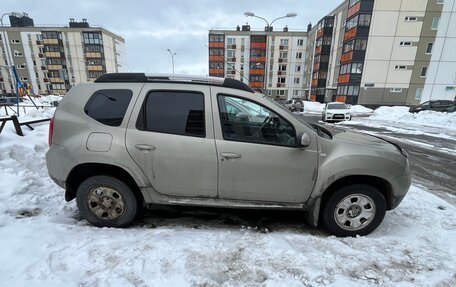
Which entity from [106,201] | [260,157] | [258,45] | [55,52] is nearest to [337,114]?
[260,157]

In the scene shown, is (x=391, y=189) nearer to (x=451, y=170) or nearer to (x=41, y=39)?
(x=451, y=170)

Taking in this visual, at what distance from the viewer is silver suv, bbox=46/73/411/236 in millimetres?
2828

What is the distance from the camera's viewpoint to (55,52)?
56188mm

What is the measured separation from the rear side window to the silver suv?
1cm

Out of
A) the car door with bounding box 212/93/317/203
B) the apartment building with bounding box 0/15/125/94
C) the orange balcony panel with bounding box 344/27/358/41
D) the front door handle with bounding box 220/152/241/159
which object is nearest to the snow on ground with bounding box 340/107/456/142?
the car door with bounding box 212/93/317/203

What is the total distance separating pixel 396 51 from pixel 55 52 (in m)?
69.8

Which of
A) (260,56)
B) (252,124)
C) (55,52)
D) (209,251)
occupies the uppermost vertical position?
(55,52)

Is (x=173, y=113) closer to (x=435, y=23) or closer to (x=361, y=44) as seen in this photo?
(x=361, y=44)

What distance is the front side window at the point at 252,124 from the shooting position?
2.85 m

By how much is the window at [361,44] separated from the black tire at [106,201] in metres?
39.0

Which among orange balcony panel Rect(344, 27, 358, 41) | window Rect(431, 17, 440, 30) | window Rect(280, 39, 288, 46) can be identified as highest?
window Rect(280, 39, 288, 46)

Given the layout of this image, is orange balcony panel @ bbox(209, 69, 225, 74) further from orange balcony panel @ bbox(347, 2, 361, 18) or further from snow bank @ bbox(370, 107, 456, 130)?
snow bank @ bbox(370, 107, 456, 130)

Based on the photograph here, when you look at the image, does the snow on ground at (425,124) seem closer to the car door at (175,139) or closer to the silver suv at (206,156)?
the silver suv at (206,156)

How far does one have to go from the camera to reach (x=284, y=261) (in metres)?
2.45
